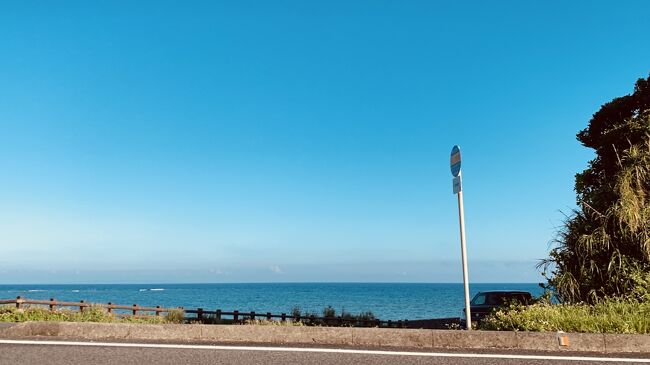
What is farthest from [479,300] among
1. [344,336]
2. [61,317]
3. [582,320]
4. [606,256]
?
[61,317]

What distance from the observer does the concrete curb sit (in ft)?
19.5

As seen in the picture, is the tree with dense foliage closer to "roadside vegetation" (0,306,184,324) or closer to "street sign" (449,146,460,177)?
"street sign" (449,146,460,177)

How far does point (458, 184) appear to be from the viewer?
7.40 metres

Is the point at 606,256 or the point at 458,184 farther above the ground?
the point at 458,184

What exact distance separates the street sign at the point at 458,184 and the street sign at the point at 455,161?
0.07 meters

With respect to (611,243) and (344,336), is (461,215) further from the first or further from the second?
(611,243)

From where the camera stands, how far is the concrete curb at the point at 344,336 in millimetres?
5953

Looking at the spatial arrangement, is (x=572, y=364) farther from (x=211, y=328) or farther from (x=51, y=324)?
(x=51, y=324)

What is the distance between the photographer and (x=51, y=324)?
660 cm

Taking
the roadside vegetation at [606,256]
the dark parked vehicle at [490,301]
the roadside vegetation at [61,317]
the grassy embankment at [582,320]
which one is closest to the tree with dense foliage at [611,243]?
the roadside vegetation at [606,256]

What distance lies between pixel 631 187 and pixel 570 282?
7.19 feet

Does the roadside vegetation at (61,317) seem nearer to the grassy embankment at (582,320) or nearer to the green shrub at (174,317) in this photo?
the green shrub at (174,317)

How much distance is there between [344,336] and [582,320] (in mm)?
3141

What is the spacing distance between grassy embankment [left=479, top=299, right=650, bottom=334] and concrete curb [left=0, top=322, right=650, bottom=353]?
0.50m
